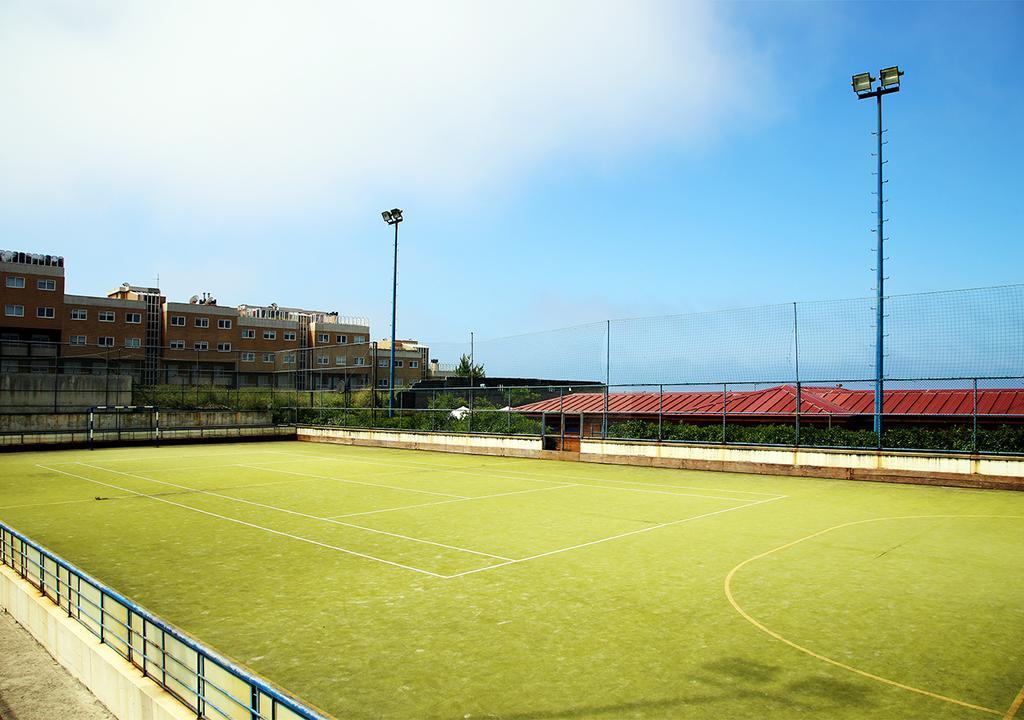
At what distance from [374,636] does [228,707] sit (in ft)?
5.31

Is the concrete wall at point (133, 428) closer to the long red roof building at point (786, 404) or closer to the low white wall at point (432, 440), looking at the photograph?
the low white wall at point (432, 440)

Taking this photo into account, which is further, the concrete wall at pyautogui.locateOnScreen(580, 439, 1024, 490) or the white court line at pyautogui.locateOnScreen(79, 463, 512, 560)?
the concrete wall at pyautogui.locateOnScreen(580, 439, 1024, 490)

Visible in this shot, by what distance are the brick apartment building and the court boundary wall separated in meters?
10.4

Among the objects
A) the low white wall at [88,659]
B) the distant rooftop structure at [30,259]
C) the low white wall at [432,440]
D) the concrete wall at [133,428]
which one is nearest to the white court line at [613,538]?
the low white wall at [88,659]

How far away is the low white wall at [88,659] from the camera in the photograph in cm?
536

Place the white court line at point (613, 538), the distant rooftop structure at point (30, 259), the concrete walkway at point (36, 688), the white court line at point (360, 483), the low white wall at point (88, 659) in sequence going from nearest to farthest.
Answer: the low white wall at point (88, 659)
the concrete walkway at point (36, 688)
the white court line at point (613, 538)
the white court line at point (360, 483)
the distant rooftop structure at point (30, 259)

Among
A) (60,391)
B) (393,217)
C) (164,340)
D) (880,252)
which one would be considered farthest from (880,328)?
(164,340)

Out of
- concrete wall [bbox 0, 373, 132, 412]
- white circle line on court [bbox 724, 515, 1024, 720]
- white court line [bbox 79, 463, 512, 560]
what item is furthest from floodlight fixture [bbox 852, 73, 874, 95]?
concrete wall [bbox 0, 373, 132, 412]

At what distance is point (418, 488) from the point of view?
1817 cm

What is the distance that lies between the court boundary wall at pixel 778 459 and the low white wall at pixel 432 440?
0.04m

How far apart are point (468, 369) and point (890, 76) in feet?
71.1

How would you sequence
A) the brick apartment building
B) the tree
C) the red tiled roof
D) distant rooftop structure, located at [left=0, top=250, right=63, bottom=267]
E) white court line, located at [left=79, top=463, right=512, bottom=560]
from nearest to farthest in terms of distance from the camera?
white court line, located at [left=79, top=463, right=512, bottom=560], the red tiled roof, the tree, the brick apartment building, distant rooftop structure, located at [left=0, top=250, right=63, bottom=267]

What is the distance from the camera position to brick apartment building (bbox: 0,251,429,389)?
1597 inches

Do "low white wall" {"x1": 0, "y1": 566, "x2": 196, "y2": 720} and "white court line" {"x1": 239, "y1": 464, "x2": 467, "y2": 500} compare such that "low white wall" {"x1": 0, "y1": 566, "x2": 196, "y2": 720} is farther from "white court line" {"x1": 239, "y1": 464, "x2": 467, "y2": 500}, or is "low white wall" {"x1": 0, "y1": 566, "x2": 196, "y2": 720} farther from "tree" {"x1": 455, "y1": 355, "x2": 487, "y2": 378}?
"tree" {"x1": 455, "y1": 355, "x2": 487, "y2": 378}
